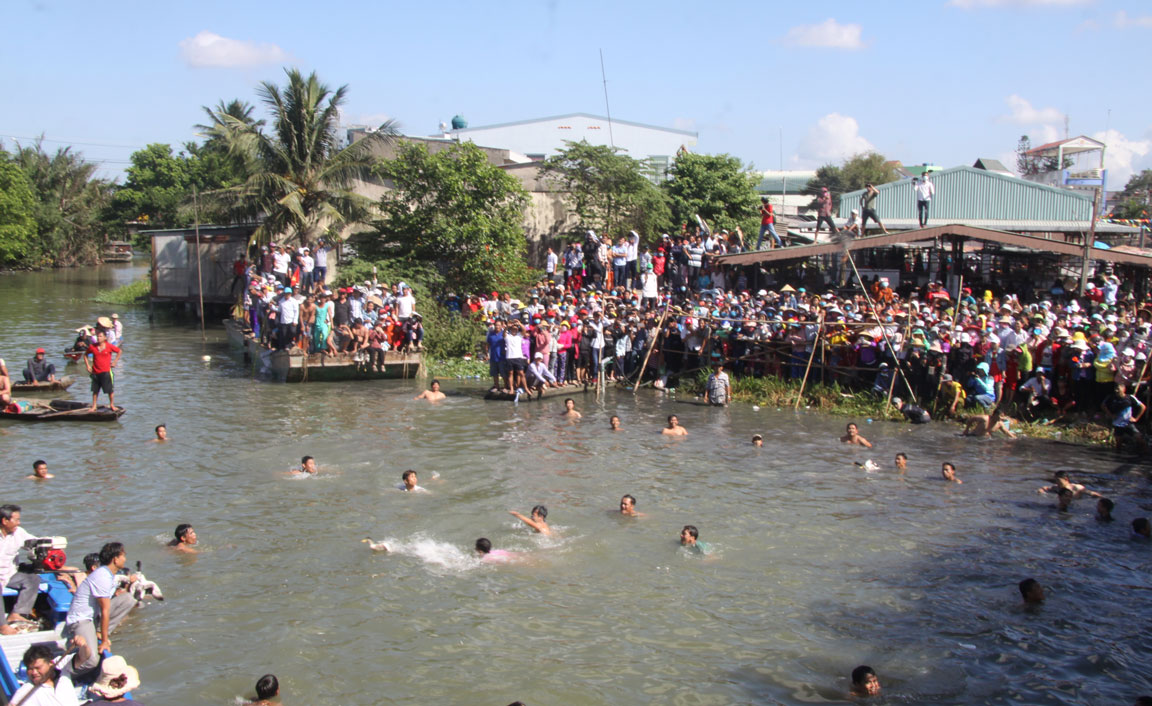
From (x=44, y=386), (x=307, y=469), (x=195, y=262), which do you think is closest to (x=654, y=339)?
(x=307, y=469)

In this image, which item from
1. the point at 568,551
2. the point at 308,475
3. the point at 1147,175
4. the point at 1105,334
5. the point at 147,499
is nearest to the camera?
the point at 568,551

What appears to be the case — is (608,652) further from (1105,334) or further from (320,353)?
(320,353)

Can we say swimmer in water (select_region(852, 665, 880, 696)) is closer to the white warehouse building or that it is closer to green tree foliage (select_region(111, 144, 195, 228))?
the white warehouse building

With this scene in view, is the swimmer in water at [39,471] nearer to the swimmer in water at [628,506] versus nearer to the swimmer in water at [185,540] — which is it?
the swimmer in water at [185,540]

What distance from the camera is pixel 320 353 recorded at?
2339 centimetres

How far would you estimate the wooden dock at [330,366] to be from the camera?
2327 cm

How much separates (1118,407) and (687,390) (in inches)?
381

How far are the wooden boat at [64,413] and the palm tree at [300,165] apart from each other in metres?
14.1

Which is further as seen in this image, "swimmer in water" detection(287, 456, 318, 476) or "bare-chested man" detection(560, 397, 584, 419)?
"bare-chested man" detection(560, 397, 584, 419)

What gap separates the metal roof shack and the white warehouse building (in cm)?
1863

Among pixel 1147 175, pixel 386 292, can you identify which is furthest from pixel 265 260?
pixel 1147 175

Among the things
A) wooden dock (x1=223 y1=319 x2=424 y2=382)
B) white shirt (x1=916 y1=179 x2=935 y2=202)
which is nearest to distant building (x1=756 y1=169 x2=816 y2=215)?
white shirt (x1=916 y1=179 x2=935 y2=202)

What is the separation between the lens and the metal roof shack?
36.4 m

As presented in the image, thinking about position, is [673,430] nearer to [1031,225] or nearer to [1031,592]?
[1031,592]
